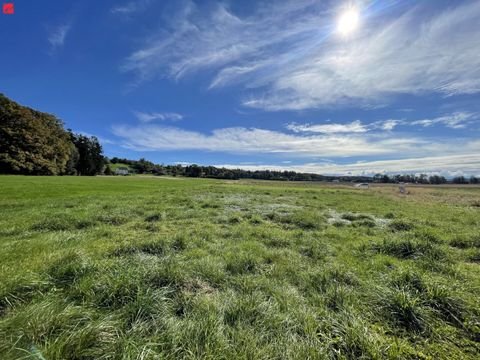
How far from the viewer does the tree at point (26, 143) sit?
51519 mm

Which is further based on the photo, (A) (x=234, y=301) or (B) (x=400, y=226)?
(B) (x=400, y=226)

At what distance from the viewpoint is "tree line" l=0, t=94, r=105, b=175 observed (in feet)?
169

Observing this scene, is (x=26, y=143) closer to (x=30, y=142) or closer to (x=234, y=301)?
(x=30, y=142)

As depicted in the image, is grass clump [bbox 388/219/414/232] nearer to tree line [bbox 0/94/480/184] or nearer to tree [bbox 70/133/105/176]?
tree line [bbox 0/94/480/184]

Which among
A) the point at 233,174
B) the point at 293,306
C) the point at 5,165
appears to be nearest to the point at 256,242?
the point at 293,306

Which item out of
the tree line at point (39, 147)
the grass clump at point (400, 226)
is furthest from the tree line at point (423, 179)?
the grass clump at point (400, 226)

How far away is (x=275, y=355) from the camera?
2.57 m

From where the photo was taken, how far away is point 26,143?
5509 cm

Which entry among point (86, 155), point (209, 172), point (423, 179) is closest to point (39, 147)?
point (86, 155)

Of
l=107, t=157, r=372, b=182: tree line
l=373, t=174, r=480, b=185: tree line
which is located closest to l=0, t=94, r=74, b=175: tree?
l=107, t=157, r=372, b=182: tree line

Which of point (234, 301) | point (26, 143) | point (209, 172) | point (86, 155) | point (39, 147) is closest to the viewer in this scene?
point (234, 301)

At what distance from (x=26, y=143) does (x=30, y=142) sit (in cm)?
78

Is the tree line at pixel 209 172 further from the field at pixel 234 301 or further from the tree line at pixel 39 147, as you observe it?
the field at pixel 234 301

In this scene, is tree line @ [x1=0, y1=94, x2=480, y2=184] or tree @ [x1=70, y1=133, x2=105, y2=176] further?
tree @ [x1=70, y1=133, x2=105, y2=176]
